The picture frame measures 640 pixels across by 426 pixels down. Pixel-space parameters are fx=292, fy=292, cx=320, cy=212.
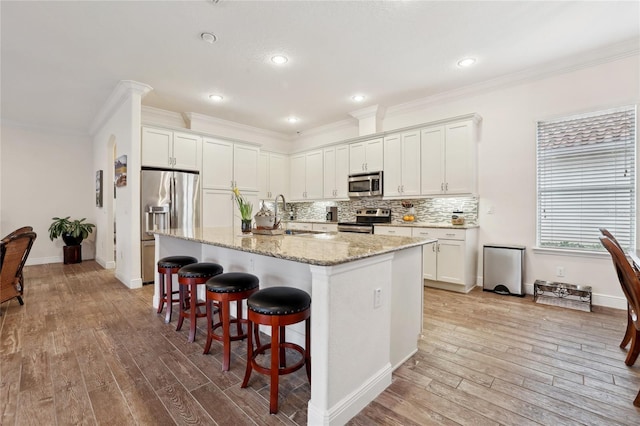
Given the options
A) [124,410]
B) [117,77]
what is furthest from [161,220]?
[124,410]

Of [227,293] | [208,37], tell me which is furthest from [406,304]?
[208,37]

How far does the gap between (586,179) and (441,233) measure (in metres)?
1.79

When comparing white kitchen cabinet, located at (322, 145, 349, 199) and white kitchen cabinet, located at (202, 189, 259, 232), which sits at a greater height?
white kitchen cabinet, located at (322, 145, 349, 199)

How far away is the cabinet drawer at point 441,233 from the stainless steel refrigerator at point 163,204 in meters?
3.50

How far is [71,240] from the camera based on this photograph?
5977 mm

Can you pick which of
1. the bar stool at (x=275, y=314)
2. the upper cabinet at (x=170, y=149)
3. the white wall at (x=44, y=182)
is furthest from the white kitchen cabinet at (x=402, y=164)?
the white wall at (x=44, y=182)

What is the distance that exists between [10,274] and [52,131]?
14.5 ft

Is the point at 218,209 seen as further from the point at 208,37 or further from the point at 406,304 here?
the point at 406,304

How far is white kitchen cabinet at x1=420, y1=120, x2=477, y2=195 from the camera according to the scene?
163 inches

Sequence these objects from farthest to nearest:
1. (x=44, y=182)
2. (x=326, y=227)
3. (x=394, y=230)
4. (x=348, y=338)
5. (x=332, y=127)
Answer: (x=332, y=127)
(x=44, y=182)
(x=326, y=227)
(x=394, y=230)
(x=348, y=338)

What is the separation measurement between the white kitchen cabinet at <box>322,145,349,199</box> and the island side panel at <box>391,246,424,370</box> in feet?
11.3

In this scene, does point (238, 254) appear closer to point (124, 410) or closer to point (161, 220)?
point (124, 410)

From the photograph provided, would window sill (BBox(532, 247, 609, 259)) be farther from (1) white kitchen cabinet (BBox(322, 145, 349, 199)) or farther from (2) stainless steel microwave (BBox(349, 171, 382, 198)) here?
(1) white kitchen cabinet (BBox(322, 145, 349, 199))

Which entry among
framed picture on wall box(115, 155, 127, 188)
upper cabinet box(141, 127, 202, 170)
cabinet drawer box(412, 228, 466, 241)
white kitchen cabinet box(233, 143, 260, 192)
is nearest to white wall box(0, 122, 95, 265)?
framed picture on wall box(115, 155, 127, 188)
